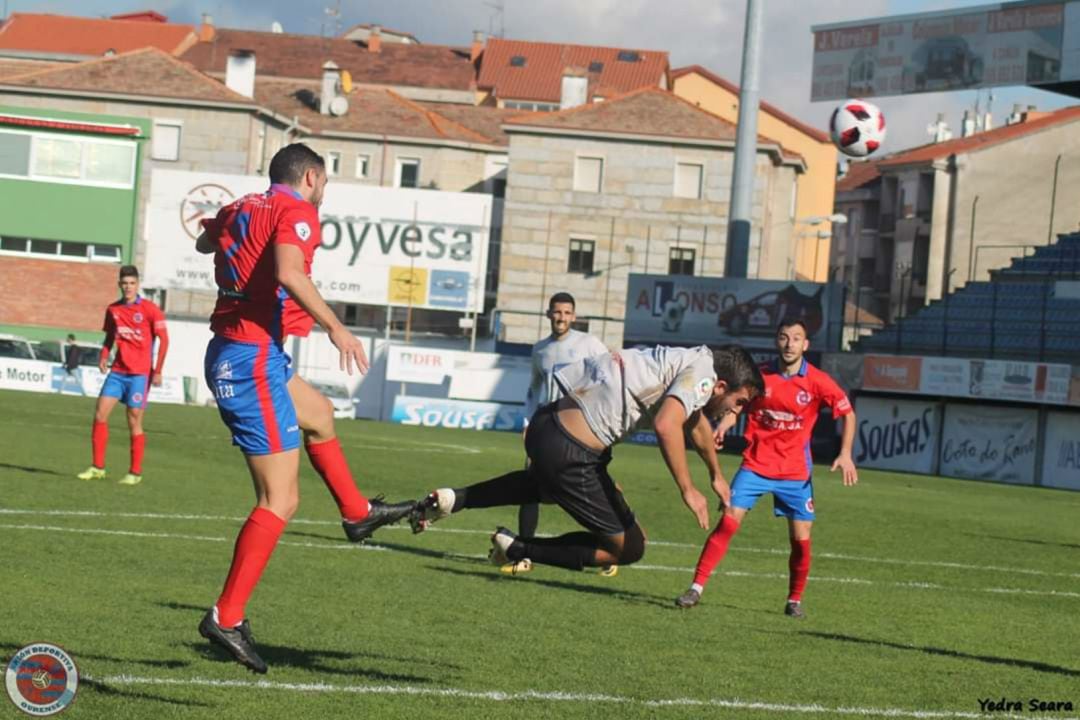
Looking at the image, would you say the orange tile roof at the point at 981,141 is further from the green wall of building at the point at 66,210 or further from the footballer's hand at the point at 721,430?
the footballer's hand at the point at 721,430

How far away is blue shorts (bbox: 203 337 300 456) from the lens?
24.5 feet

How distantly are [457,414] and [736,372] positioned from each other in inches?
1550

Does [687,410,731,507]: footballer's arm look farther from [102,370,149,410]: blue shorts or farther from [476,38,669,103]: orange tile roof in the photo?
[476,38,669,103]: orange tile roof

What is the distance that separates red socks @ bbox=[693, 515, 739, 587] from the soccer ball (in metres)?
18.5

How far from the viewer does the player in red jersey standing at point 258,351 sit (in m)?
7.32

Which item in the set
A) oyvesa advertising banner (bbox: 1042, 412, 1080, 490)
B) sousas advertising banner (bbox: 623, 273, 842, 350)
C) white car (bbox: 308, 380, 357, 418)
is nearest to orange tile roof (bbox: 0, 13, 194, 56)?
white car (bbox: 308, 380, 357, 418)

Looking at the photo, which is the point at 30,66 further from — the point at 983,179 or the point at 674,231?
the point at 983,179

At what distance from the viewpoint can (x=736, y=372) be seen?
327 inches

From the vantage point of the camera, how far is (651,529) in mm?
18156

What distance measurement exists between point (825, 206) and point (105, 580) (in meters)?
87.3

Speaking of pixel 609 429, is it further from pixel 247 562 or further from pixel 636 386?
pixel 247 562

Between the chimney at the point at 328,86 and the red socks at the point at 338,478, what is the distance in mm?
71658

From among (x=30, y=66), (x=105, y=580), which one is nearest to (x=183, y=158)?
(x=30, y=66)

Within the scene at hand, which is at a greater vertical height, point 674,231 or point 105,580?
point 674,231
